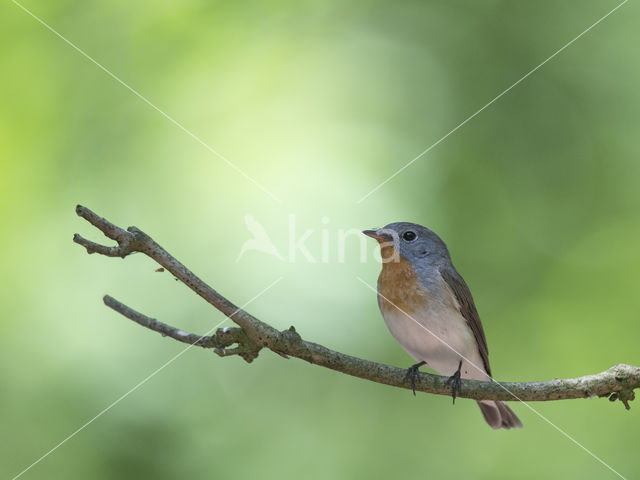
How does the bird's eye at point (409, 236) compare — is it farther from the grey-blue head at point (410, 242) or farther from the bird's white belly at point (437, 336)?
the bird's white belly at point (437, 336)

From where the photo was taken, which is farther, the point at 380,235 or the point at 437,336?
the point at 380,235

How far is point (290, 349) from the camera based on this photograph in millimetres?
3242

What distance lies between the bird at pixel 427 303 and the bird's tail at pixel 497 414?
388 millimetres

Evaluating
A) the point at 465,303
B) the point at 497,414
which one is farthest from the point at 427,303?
the point at 497,414

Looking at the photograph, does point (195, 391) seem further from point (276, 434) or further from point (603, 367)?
point (603, 367)

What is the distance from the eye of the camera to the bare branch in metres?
2.99

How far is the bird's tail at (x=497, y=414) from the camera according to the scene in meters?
5.93

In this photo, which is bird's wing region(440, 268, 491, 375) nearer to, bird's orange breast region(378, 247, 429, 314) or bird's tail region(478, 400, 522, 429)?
bird's orange breast region(378, 247, 429, 314)

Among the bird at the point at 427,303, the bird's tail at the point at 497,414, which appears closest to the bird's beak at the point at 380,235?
the bird at the point at 427,303

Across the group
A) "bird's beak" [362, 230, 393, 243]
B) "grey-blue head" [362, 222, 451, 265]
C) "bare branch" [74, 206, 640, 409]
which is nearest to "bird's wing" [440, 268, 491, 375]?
"grey-blue head" [362, 222, 451, 265]

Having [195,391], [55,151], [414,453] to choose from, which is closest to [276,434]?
[195,391]

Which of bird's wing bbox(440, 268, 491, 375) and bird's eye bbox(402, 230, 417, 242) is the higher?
bird's eye bbox(402, 230, 417, 242)

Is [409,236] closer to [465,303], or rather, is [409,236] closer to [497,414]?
[465,303]

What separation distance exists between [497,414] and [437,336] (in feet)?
4.24
